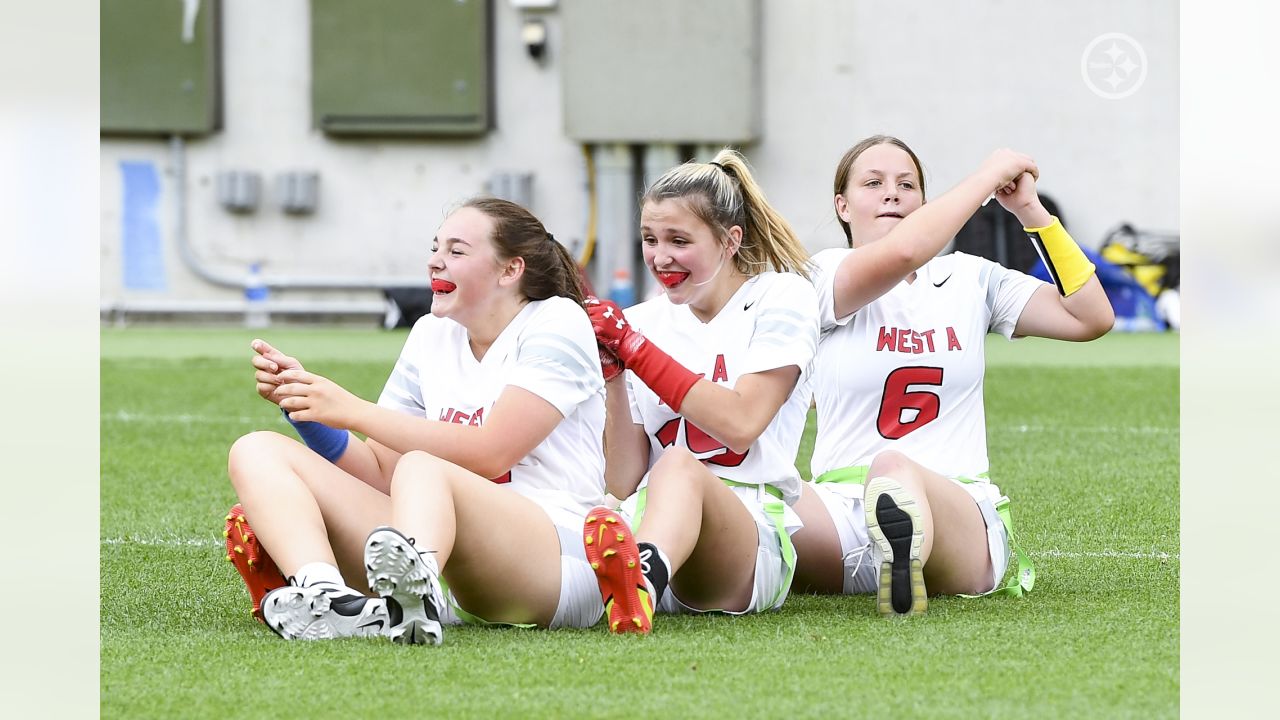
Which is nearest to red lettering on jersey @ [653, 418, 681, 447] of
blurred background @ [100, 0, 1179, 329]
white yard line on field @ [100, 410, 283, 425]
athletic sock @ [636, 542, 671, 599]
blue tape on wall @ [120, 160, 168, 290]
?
athletic sock @ [636, 542, 671, 599]

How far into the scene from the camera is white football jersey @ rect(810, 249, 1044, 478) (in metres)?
3.75

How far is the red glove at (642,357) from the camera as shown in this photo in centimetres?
321

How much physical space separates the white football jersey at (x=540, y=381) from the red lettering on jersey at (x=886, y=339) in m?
0.74

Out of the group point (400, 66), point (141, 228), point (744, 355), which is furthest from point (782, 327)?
point (141, 228)

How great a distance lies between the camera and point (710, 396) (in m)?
3.21

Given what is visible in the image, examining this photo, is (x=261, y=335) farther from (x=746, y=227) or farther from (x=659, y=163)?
(x=746, y=227)

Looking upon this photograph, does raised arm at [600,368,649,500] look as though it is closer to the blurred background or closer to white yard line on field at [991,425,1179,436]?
white yard line on field at [991,425,1179,436]

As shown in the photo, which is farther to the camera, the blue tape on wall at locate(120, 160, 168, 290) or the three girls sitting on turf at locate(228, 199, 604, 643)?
the blue tape on wall at locate(120, 160, 168, 290)

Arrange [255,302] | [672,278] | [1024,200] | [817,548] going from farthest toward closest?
1. [255,302]
2. [817,548]
3. [1024,200]
4. [672,278]

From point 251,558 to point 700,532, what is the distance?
878mm

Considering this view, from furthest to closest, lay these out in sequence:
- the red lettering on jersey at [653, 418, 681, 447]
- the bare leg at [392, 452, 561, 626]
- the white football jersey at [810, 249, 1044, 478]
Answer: the white football jersey at [810, 249, 1044, 478] < the red lettering on jersey at [653, 418, 681, 447] < the bare leg at [392, 452, 561, 626]

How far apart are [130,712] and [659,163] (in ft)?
45.0

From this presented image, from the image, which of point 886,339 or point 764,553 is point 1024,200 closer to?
point 886,339

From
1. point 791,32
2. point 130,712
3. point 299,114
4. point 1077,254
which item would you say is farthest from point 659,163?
point 130,712
